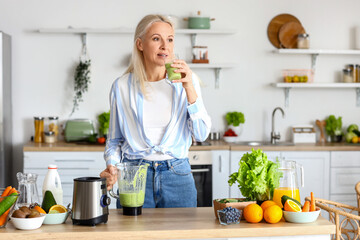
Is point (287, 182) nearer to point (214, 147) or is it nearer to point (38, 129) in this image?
point (214, 147)

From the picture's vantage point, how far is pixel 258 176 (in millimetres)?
2156

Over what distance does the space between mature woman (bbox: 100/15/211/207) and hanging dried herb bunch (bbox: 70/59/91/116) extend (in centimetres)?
261

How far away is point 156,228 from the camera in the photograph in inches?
77.9

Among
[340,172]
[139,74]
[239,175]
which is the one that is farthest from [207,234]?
[340,172]

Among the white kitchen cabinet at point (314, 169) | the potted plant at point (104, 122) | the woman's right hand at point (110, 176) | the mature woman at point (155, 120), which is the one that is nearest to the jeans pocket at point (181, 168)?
the mature woman at point (155, 120)

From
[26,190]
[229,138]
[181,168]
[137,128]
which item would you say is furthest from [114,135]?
[229,138]

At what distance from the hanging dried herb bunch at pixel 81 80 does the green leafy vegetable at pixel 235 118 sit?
139cm

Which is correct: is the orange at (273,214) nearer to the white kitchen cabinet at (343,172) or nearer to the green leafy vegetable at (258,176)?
the green leafy vegetable at (258,176)

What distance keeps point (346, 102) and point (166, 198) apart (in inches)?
134

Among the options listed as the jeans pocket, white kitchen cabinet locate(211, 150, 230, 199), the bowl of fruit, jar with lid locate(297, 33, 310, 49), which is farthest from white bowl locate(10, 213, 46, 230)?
jar with lid locate(297, 33, 310, 49)

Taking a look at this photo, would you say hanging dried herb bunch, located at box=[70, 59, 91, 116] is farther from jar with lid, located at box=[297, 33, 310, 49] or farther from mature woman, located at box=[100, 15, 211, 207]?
mature woman, located at box=[100, 15, 211, 207]

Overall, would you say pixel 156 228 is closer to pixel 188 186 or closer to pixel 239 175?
pixel 239 175

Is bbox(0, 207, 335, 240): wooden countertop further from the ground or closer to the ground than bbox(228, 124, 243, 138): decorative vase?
closer to the ground

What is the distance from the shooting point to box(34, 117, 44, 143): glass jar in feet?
16.4
